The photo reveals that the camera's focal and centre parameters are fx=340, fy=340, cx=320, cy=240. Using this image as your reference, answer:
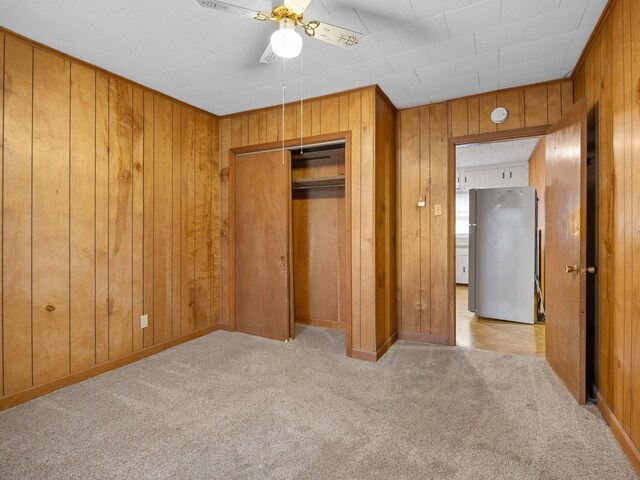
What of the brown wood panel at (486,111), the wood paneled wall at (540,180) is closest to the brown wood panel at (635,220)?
the brown wood panel at (486,111)

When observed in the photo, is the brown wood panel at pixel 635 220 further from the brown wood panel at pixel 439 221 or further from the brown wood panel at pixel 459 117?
the brown wood panel at pixel 439 221

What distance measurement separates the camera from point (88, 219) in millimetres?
2736

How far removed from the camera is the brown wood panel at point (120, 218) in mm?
2914

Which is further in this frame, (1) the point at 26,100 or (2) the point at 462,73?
(2) the point at 462,73

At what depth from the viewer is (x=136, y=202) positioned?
10.2 ft

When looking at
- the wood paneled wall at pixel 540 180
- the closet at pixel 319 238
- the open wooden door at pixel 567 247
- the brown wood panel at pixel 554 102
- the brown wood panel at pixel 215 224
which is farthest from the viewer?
the wood paneled wall at pixel 540 180

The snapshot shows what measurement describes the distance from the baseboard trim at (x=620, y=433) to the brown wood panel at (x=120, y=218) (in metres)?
3.56

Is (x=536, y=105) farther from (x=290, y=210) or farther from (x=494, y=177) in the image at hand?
(x=494, y=177)

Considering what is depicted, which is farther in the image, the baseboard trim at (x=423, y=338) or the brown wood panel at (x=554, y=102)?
the baseboard trim at (x=423, y=338)

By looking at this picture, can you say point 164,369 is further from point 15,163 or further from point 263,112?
point 263,112

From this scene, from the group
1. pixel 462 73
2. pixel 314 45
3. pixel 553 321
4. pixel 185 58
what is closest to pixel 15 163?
pixel 185 58

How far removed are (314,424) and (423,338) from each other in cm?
188

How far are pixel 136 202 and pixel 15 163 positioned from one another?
35.9 inches

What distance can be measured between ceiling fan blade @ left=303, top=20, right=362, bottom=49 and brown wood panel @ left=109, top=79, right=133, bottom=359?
2.02 metres
